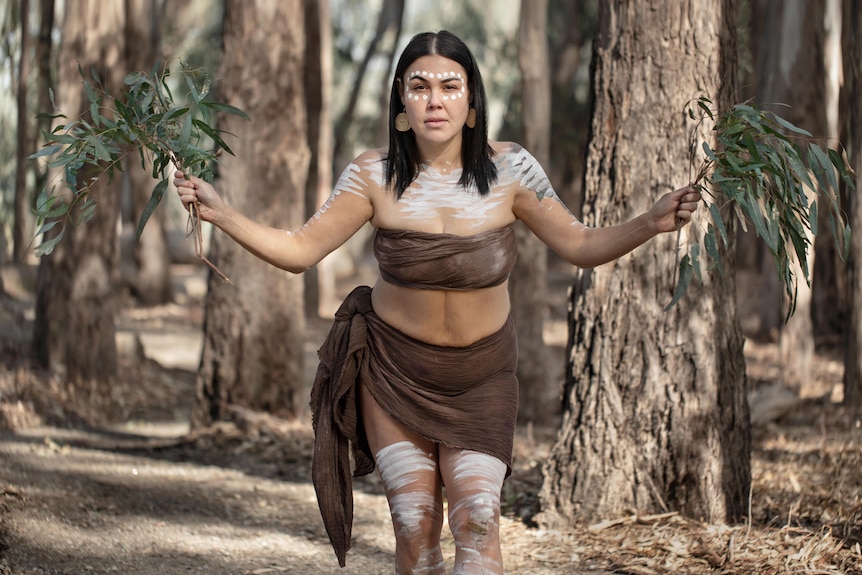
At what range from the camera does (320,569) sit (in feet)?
18.2

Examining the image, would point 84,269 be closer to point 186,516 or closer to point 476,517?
point 186,516

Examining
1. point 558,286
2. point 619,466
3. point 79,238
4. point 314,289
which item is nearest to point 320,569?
point 619,466

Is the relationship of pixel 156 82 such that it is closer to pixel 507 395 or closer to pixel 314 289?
pixel 507 395

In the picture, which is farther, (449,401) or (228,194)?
(228,194)

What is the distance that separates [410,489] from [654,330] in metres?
2.10

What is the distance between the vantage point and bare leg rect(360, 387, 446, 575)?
395cm

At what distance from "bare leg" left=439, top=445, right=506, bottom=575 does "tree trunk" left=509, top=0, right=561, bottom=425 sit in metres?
6.80

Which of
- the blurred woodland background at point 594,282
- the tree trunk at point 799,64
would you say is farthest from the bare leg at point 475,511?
the tree trunk at point 799,64

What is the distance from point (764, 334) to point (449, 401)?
13.1 metres

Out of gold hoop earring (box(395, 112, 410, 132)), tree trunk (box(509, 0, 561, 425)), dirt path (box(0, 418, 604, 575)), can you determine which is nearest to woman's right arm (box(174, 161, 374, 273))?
gold hoop earring (box(395, 112, 410, 132))

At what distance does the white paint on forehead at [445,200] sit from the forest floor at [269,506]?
7.00 ft

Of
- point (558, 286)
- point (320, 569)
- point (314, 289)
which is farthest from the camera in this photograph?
point (558, 286)

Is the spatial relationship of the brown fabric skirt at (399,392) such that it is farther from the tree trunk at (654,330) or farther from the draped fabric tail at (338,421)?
the tree trunk at (654,330)

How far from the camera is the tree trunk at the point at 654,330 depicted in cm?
557
